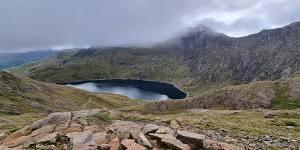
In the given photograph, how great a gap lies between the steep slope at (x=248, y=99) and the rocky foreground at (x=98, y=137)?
296 ft

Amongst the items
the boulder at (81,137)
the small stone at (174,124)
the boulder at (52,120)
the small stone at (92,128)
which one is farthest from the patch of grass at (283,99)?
the boulder at (81,137)

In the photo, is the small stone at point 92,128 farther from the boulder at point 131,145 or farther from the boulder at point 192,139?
the boulder at point 192,139

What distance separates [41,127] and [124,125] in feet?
26.2

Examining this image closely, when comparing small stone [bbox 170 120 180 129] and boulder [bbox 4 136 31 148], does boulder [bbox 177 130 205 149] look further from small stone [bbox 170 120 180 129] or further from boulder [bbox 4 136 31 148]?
boulder [bbox 4 136 31 148]

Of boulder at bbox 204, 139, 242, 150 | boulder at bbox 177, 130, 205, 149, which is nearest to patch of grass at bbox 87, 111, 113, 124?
boulder at bbox 177, 130, 205, 149

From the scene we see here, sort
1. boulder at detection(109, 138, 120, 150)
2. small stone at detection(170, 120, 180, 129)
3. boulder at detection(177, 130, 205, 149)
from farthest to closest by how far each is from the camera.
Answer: small stone at detection(170, 120, 180, 129) → boulder at detection(109, 138, 120, 150) → boulder at detection(177, 130, 205, 149)

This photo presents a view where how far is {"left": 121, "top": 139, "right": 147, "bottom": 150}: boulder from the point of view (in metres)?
27.4

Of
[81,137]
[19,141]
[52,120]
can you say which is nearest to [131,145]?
[81,137]

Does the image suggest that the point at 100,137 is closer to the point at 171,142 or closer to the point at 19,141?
the point at 171,142

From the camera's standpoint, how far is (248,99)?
130 m

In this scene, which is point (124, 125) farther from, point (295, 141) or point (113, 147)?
point (295, 141)

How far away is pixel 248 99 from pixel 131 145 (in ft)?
352

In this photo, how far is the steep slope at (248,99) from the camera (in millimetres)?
121625

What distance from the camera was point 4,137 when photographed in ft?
123
